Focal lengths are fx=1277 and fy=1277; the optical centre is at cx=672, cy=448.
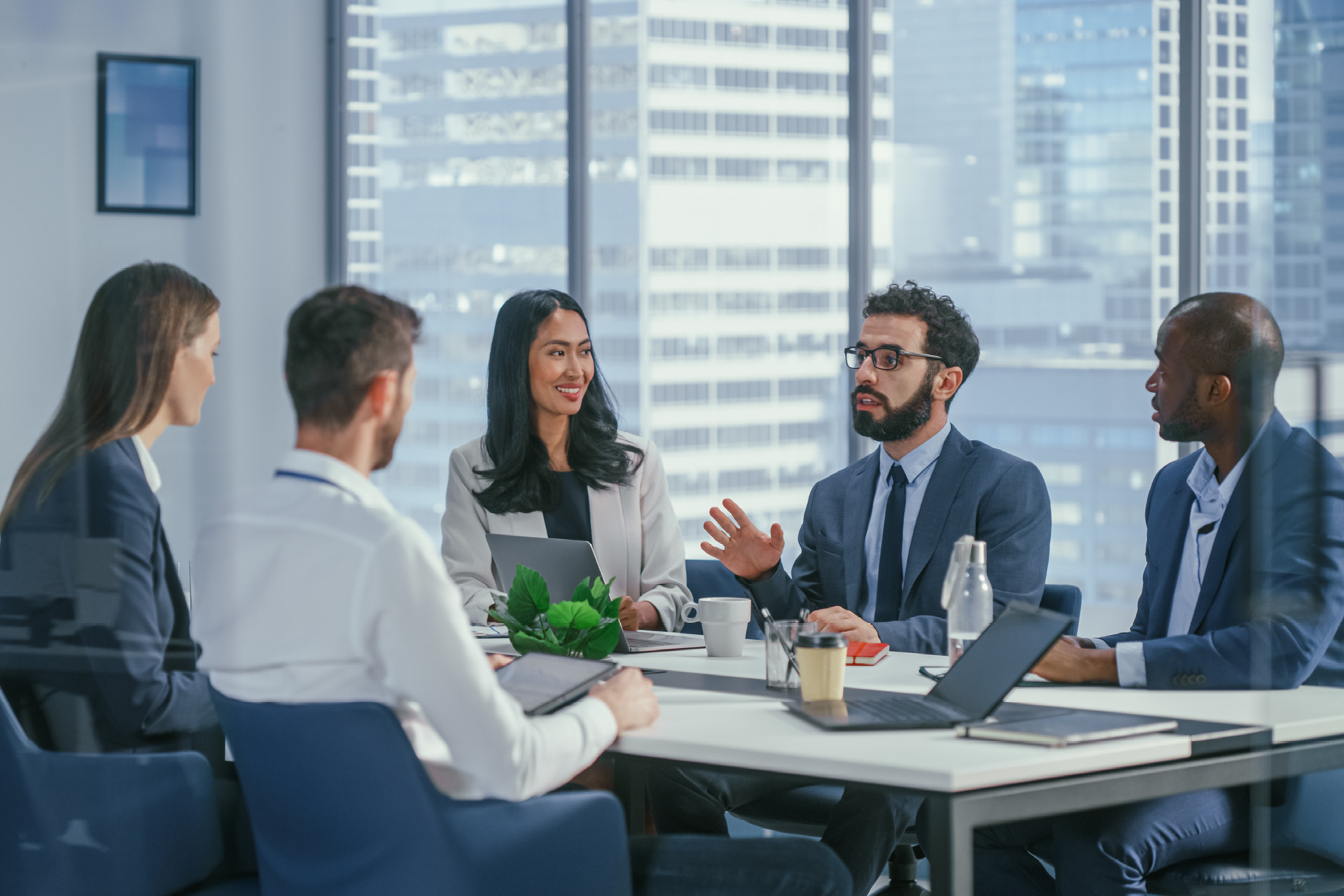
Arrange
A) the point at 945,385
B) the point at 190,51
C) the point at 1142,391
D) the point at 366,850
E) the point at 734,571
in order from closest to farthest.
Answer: the point at 366,850 → the point at 734,571 → the point at 945,385 → the point at 190,51 → the point at 1142,391

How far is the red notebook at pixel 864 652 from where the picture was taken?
2.44 m

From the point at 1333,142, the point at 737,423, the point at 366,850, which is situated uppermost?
the point at 1333,142

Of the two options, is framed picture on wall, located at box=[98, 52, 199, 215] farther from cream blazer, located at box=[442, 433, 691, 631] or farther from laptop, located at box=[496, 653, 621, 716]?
laptop, located at box=[496, 653, 621, 716]

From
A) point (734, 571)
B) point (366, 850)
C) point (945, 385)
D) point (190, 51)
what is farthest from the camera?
point (190, 51)

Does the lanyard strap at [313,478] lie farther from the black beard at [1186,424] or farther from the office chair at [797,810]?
the black beard at [1186,424]

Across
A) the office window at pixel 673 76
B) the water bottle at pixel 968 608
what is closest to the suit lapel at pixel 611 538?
the water bottle at pixel 968 608

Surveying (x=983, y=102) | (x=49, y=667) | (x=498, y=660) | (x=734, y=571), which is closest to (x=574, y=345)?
(x=734, y=571)

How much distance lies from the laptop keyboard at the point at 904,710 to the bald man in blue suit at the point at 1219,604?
351 millimetres

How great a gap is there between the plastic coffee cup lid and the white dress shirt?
1.72 ft

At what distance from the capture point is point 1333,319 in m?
2.13

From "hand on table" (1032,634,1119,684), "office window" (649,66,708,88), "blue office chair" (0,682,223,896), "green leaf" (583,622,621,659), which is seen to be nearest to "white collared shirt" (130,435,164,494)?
"blue office chair" (0,682,223,896)

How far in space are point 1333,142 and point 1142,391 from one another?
6.70 ft

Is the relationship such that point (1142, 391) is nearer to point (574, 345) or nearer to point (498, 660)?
point (574, 345)

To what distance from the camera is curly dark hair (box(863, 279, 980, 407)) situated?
323cm
